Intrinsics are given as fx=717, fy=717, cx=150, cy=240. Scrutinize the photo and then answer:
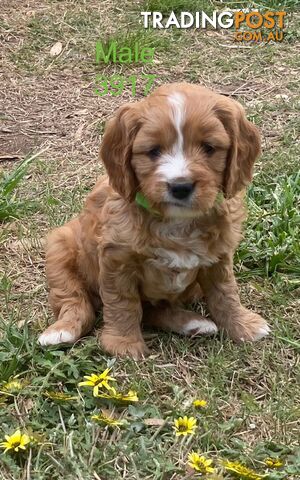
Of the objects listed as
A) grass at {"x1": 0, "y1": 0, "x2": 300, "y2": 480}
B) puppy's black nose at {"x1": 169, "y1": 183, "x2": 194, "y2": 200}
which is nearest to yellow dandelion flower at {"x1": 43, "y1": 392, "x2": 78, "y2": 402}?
grass at {"x1": 0, "y1": 0, "x2": 300, "y2": 480}

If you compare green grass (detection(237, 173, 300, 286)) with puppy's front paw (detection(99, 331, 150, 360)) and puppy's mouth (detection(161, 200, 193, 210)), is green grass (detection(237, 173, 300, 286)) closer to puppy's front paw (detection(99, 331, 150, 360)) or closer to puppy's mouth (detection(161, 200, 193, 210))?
puppy's front paw (detection(99, 331, 150, 360))

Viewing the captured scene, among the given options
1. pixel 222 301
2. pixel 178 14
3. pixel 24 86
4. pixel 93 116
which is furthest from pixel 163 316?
pixel 178 14

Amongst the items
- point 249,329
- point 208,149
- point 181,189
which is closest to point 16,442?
point 181,189

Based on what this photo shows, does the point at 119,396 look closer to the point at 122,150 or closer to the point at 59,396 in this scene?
the point at 59,396

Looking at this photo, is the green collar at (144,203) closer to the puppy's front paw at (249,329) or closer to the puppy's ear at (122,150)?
the puppy's ear at (122,150)

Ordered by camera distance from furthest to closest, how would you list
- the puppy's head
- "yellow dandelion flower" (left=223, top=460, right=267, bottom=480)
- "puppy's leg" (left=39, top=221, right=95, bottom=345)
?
"puppy's leg" (left=39, top=221, right=95, bottom=345) < the puppy's head < "yellow dandelion flower" (left=223, top=460, right=267, bottom=480)

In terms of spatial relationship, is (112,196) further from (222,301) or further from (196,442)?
(196,442)

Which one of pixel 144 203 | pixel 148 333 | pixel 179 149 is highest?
pixel 179 149
